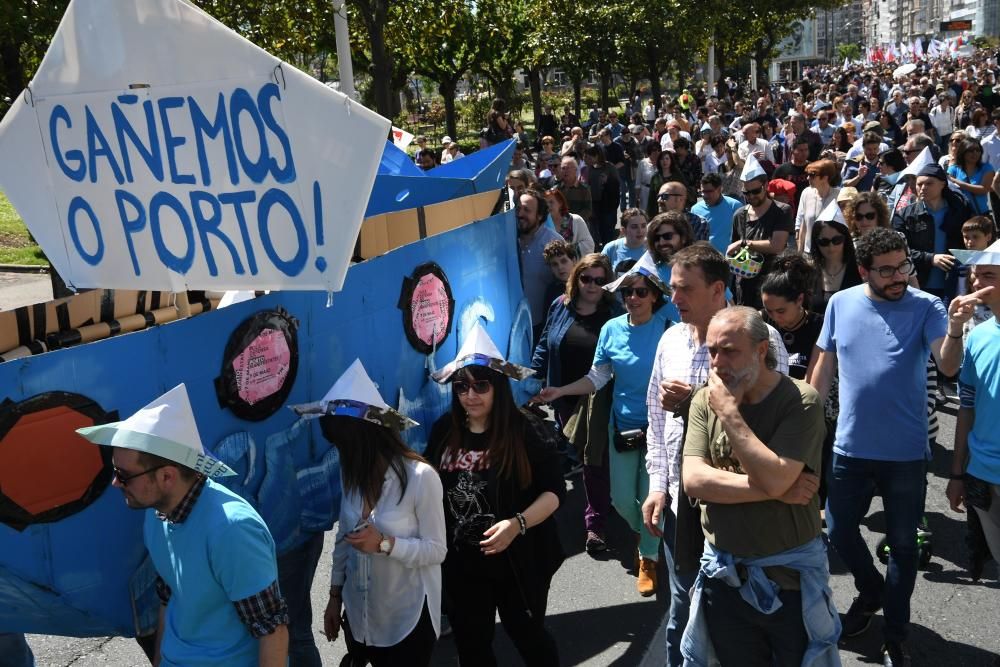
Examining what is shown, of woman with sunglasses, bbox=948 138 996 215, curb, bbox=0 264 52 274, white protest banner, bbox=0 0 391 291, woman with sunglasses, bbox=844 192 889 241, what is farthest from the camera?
curb, bbox=0 264 52 274

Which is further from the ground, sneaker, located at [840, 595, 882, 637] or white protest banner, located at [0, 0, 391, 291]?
white protest banner, located at [0, 0, 391, 291]

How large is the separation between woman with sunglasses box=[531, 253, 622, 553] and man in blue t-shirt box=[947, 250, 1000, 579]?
1834mm

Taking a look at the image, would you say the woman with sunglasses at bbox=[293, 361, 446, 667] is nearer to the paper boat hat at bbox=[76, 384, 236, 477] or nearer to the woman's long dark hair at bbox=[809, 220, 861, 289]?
the paper boat hat at bbox=[76, 384, 236, 477]

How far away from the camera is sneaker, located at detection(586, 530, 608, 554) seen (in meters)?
5.54

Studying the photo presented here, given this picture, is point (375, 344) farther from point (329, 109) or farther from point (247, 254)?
point (329, 109)

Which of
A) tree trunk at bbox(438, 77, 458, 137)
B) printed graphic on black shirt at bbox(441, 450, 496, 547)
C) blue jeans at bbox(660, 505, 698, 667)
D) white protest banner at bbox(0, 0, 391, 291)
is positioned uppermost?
tree trunk at bbox(438, 77, 458, 137)

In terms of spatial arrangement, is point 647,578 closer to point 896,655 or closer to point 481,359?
point 896,655

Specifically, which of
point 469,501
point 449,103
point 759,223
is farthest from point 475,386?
point 449,103

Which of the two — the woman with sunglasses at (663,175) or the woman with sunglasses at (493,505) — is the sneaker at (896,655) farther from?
the woman with sunglasses at (663,175)

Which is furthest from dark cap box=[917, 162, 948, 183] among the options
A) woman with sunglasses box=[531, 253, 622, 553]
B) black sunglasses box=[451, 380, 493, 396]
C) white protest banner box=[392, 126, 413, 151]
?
black sunglasses box=[451, 380, 493, 396]

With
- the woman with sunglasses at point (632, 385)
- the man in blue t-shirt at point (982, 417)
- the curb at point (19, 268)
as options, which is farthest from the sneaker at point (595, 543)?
the curb at point (19, 268)

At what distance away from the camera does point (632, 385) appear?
5.00 metres

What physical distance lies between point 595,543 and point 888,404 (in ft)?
6.28

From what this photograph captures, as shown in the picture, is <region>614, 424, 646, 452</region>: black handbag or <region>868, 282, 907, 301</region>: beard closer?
<region>868, 282, 907, 301</region>: beard
